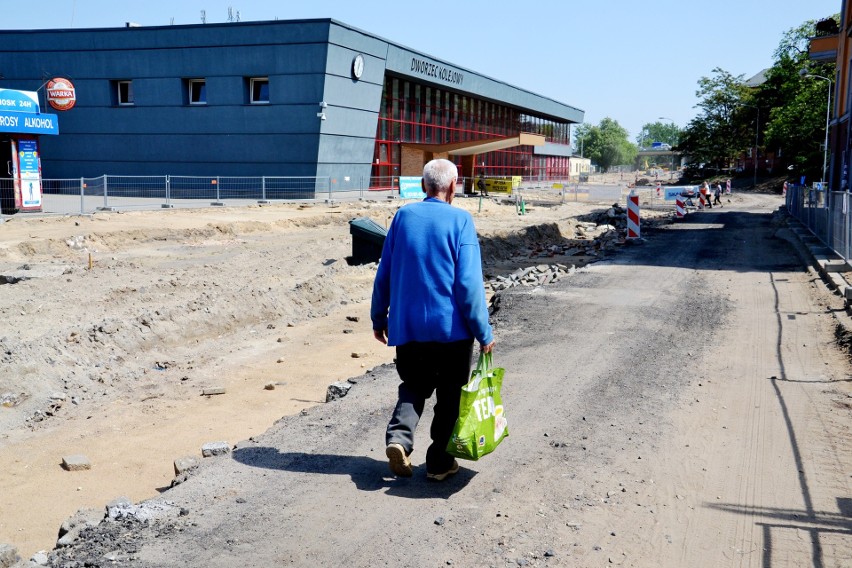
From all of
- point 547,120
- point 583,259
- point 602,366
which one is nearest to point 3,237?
point 583,259

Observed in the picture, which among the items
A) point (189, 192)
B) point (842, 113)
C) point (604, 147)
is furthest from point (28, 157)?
point (604, 147)

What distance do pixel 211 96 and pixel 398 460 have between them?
3525 centimetres

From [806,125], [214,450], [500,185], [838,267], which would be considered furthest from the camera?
[806,125]

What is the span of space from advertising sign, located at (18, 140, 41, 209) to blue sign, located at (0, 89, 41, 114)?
42.2 inches

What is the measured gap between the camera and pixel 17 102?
2386cm

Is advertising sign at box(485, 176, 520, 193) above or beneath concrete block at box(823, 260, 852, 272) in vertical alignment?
above

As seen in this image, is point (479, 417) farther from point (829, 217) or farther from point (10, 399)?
point (829, 217)

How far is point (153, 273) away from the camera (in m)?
15.6

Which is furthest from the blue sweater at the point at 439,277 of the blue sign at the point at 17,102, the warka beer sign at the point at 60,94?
the warka beer sign at the point at 60,94

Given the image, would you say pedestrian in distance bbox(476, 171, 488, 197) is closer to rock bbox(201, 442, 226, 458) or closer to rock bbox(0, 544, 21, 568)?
rock bbox(201, 442, 226, 458)

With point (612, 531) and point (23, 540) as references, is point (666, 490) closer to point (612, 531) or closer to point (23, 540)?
point (612, 531)

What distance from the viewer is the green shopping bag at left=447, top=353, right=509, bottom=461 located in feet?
16.0

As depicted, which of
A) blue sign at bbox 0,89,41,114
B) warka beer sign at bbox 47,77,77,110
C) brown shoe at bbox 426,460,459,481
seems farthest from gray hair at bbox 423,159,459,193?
warka beer sign at bbox 47,77,77,110

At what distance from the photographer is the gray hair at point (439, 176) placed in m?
4.95
